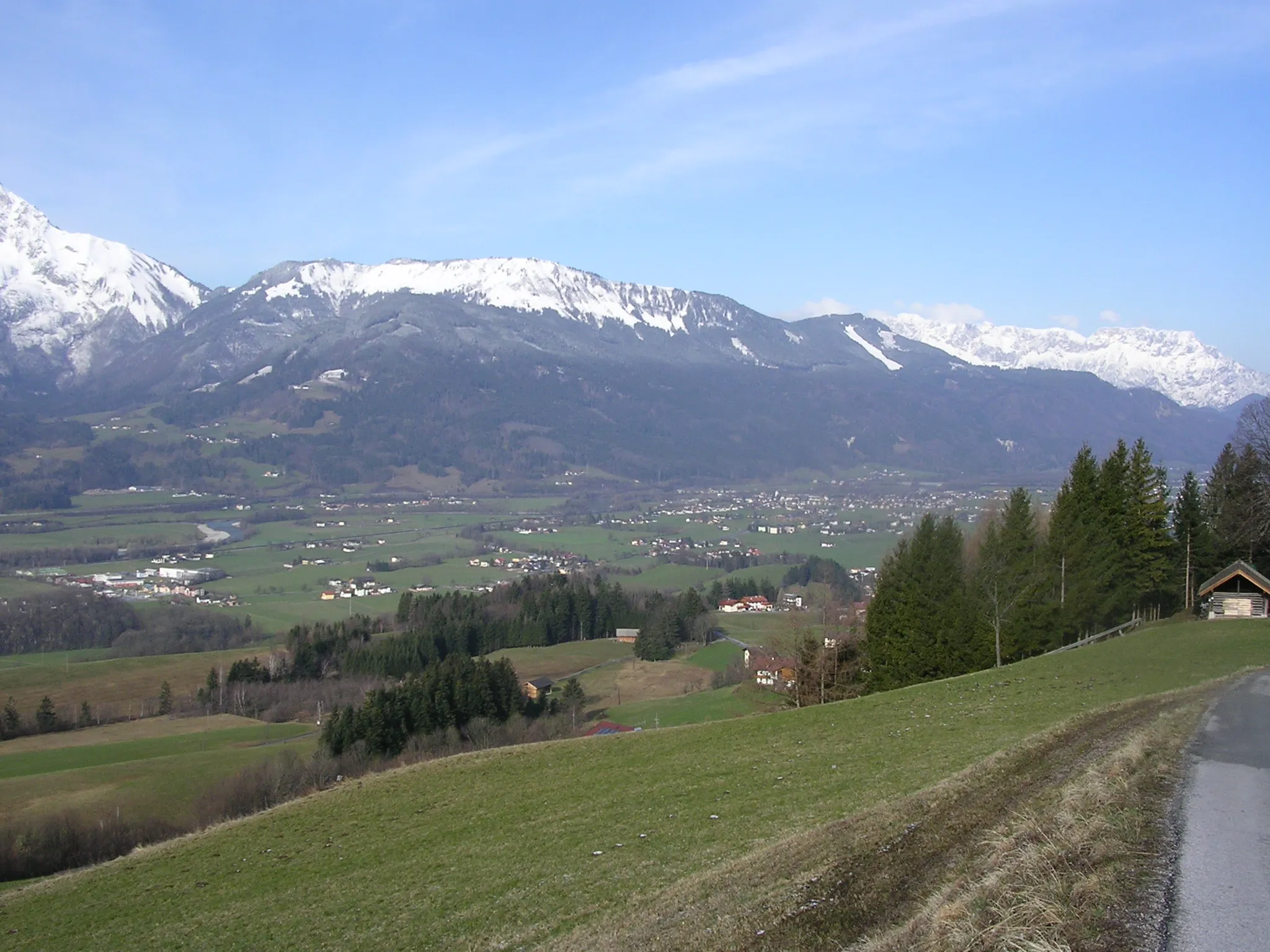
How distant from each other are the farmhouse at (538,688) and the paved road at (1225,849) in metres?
43.9

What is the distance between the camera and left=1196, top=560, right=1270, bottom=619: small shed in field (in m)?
33.9

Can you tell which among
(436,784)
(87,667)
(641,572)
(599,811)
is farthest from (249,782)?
(641,572)

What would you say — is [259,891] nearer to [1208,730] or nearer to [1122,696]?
[1208,730]

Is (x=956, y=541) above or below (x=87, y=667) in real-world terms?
A: above

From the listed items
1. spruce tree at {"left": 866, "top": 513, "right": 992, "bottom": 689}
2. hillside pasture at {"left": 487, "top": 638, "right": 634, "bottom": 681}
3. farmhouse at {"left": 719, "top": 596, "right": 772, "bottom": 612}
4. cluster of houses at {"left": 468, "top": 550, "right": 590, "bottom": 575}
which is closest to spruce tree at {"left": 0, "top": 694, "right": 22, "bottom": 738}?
hillside pasture at {"left": 487, "top": 638, "right": 634, "bottom": 681}

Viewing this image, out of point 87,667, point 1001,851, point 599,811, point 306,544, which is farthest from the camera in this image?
point 306,544

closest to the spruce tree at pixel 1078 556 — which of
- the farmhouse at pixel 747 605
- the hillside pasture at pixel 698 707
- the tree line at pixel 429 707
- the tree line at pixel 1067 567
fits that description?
the tree line at pixel 1067 567

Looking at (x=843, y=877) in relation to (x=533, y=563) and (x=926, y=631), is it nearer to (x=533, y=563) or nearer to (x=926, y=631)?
(x=926, y=631)

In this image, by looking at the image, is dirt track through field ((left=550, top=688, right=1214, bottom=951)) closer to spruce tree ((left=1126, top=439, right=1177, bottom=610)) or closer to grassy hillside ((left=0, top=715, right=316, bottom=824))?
spruce tree ((left=1126, top=439, right=1177, bottom=610))

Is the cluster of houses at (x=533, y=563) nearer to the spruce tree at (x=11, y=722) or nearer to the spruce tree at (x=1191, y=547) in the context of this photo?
the spruce tree at (x=11, y=722)

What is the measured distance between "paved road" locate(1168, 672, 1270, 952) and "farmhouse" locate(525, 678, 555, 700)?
43859 mm

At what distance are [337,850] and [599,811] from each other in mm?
4756

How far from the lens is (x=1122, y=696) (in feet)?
66.6

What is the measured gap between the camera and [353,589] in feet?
338
